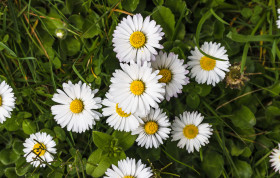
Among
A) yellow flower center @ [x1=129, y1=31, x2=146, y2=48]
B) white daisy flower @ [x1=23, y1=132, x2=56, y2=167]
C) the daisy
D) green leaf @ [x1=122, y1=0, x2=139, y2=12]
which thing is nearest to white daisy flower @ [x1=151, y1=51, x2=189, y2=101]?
yellow flower center @ [x1=129, y1=31, x2=146, y2=48]

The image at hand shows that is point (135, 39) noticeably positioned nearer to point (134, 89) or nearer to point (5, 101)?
point (134, 89)

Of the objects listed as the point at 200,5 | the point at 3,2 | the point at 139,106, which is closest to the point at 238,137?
the point at 139,106

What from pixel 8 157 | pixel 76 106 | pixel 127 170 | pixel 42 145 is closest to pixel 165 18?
pixel 76 106

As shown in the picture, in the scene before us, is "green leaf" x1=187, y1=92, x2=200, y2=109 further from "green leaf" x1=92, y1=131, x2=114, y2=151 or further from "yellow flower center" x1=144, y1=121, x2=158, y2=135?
"green leaf" x1=92, y1=131, x2=114, y2=151

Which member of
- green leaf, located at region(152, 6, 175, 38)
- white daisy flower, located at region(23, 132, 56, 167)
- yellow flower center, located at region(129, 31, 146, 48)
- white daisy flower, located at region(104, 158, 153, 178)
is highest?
green leaf, located at region(152, 6, 175, 38)

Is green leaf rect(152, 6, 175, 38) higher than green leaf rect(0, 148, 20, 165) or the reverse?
higher

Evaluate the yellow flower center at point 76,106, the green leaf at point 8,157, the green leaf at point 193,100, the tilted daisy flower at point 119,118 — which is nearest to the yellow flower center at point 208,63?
the green leaf at point 193,100

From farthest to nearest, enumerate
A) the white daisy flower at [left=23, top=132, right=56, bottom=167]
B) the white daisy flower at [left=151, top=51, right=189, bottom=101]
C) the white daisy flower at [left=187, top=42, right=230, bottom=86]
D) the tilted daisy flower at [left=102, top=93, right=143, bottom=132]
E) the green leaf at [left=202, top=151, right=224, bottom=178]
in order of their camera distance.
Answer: the green leaf at [left=202, top=151, right=224, bottom=178] → the white daisy flower at [left=23, top=132, right=56, bottom=167] → the white daisy flower at [left=187, top=42, right=230, bottom=86] → the tilted daisy flower at [left=102, top=93, right=143, bottom=132] → the white daisy flower at [left=151, top=51, right=189, bottom=101]
